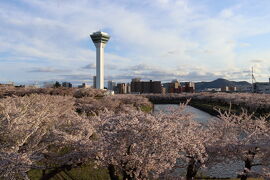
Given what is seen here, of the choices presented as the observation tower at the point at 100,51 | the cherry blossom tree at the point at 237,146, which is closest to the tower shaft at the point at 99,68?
the observation tower at the point at 100,51

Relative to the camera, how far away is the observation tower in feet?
460

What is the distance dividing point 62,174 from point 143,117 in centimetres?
923

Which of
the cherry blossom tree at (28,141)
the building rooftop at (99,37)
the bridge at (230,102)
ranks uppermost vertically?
the building rooftop at (99,37)

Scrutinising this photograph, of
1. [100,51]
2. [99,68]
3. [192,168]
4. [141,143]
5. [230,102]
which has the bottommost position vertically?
[192,168]

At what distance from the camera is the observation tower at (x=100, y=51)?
140250 mm

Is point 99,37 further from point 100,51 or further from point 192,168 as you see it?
point 192,168

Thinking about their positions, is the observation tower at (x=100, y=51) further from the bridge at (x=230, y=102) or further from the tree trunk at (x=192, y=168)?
the tree trunk at (x=192, y=168)

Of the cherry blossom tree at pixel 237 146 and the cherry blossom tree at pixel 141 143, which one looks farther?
the cherry blossom tree at pixel 237 146

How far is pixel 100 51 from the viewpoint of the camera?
14388 centimetres

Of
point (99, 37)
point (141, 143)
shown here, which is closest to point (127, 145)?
point (141, 143)

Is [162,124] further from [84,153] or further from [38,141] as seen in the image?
[38,141]

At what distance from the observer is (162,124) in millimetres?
10844

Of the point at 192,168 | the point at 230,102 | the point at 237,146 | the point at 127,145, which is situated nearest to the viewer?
the point at 127,145

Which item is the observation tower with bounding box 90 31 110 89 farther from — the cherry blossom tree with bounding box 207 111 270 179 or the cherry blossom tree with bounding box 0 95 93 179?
the cherry blossom tree with bounding box 0 95 93 179
